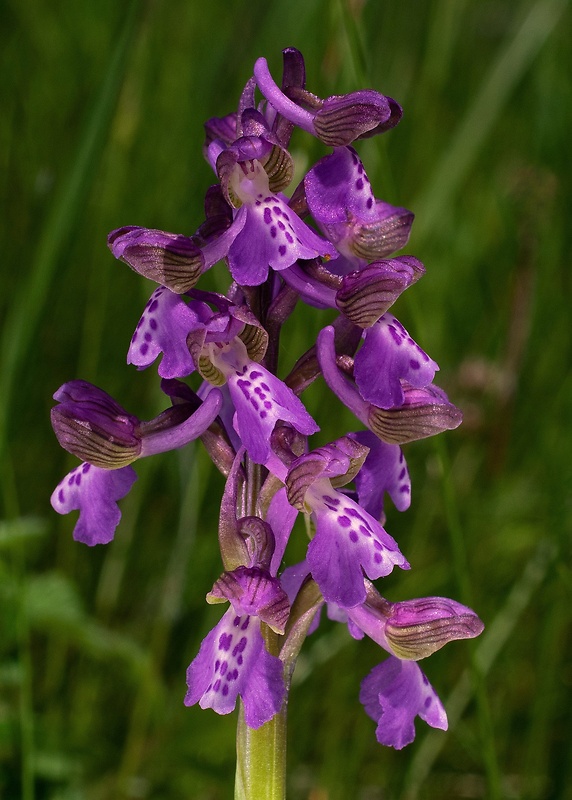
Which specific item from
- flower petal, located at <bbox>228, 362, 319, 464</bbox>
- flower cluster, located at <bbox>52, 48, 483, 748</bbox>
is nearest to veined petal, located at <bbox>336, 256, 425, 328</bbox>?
flower cluster, located at <bbox>52, 48, 483, 748</bbox>

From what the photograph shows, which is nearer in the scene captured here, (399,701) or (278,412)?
(278,412)

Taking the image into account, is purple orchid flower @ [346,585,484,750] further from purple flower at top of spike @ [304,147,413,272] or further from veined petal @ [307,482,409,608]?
purple flower at top of spike @ [304,147,413,272]

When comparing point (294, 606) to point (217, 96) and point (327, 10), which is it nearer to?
point (327, 10)

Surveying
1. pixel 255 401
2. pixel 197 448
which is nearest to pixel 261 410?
pixel 255 401

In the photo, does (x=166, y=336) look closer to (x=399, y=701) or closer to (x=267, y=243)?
(x=267, y=243)

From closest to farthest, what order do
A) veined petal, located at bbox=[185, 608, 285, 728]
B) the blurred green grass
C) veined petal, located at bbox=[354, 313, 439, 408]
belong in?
veined petal, located at bbox=[185, 608, 285, 728]
veined petal, located at bbox=[354, 313, 439, 408]
the blurred green grass

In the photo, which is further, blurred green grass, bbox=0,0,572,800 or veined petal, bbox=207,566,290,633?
blurred green grass, bbox=0,0,572,800

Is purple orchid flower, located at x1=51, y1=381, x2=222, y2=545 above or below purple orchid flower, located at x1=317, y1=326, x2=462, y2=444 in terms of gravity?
below

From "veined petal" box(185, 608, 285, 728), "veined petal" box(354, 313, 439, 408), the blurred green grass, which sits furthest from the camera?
the blurred green grass
